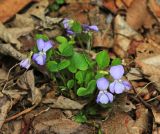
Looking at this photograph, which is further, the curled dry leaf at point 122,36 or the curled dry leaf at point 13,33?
the curled dry leaf at point 122,36

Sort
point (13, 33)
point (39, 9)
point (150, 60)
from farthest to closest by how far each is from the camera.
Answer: point (39, 9) < point (13, 33) < point (150, 60)

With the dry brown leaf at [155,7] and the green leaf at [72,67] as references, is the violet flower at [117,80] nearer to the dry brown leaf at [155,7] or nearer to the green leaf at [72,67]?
the green leaf at [72,67]

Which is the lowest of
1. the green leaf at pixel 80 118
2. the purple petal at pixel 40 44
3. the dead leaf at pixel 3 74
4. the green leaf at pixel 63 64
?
the green leaf at pixel 80 118

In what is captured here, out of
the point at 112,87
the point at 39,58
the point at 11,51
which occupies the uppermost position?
the point at 39,58

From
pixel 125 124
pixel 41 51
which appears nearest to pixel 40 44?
pixel 41 51

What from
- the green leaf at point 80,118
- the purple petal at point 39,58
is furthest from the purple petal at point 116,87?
the purple petal at point 39,58

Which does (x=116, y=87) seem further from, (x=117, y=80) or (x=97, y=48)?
(x=97, y=48)

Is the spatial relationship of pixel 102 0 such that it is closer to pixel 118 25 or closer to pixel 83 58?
pixel 118 25
